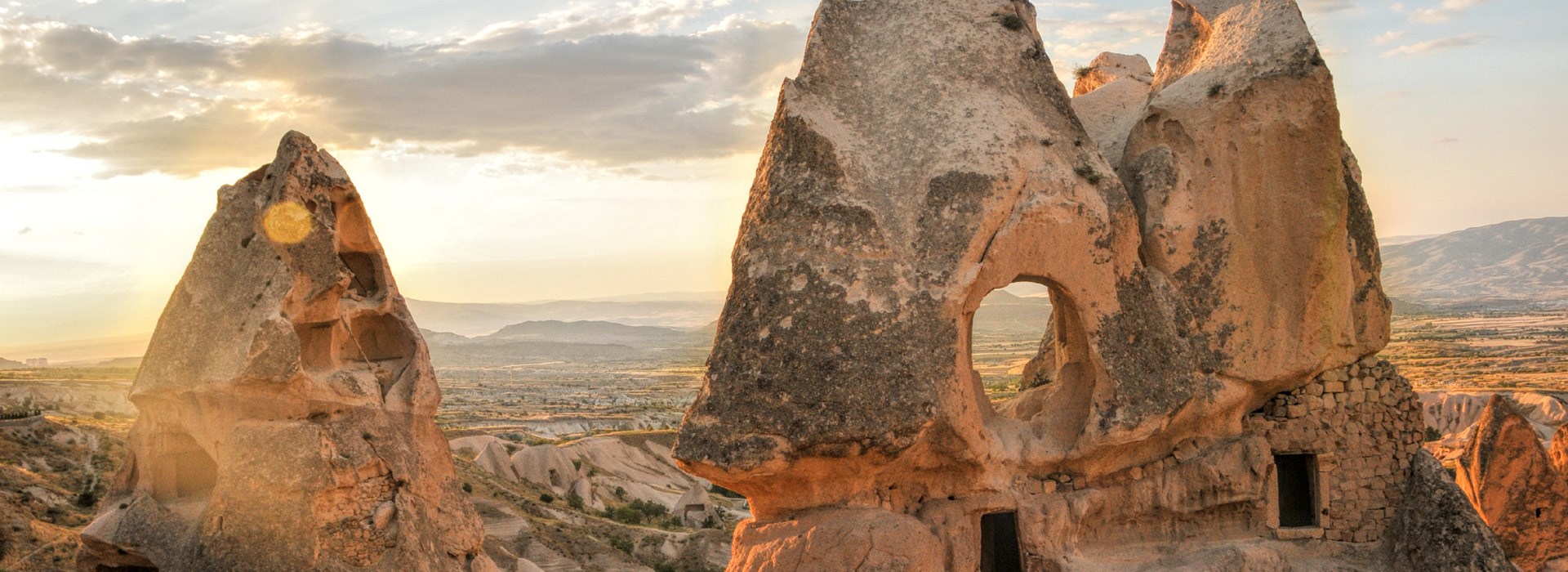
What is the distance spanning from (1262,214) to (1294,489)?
9.73 feet

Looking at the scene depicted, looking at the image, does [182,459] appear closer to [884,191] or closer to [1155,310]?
[884,191]

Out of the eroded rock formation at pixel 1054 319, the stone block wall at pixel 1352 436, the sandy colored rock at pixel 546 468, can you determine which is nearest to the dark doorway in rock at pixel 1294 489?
the eroded rock formation at pixel 1054 319

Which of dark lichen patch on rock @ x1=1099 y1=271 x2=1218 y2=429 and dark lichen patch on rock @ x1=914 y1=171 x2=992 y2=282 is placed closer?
dark lichen patch on rock @ x1=914 y1=171 x2=992 y2=282

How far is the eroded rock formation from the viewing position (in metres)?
10.9

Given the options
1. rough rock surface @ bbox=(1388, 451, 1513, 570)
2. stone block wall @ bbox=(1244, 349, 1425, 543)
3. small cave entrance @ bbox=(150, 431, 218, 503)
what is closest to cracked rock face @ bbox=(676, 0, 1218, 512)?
stone block wall @ bbox=(1244, 349, 1425, 543)

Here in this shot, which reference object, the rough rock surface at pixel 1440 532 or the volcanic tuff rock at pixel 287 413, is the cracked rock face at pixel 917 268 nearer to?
the rough rock surface at pixel 1440 532

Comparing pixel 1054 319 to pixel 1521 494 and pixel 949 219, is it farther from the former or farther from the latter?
pixel 1521 494

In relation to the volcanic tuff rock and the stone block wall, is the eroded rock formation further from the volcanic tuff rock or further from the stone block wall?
the volcanic tuff rock

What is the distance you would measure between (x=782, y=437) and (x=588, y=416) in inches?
2164

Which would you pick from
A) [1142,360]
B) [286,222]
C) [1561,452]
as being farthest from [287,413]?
[1561,452]

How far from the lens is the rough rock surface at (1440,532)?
485 inches

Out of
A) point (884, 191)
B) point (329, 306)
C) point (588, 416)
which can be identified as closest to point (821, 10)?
point (884, 191)

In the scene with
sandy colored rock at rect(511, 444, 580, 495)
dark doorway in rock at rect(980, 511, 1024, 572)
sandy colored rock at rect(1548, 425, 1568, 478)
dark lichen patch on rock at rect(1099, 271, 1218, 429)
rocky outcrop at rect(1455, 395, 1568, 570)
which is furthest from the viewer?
sandy colored rock at rect(511, 444, 580, 495)

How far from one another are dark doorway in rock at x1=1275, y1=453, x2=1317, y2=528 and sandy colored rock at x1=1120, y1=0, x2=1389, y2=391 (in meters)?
1.04
